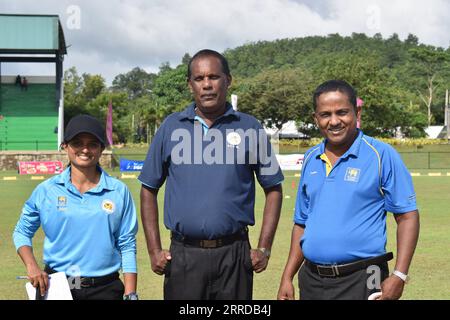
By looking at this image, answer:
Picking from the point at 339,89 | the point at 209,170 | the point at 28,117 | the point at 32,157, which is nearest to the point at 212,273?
the point at 209,170

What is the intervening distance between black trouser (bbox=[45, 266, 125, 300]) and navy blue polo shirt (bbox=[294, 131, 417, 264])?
1252 millimetres

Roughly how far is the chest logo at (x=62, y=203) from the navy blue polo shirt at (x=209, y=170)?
682mm

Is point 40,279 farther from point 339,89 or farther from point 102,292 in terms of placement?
point 339,89

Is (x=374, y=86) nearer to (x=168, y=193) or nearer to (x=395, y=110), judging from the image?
(x=395, y=110)

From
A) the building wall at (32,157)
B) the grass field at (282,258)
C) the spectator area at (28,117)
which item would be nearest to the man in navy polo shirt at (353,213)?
the grass field at (282,258)

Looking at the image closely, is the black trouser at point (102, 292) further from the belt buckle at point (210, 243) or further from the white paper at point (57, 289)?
the belt buckle at point (210, 243)

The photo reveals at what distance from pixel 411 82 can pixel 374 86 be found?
3638 centimetres

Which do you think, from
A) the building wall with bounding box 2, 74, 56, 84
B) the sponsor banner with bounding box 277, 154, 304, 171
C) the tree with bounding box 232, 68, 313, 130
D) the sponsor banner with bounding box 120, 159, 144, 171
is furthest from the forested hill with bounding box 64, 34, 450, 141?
the sponsor banner with bounding box 277, 154, 304, 171

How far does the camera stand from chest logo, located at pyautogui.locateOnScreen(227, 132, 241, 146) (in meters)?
4.59

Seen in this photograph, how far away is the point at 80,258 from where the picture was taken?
420 centimetres

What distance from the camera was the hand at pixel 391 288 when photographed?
4016 mm

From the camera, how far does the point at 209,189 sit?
14.6ft

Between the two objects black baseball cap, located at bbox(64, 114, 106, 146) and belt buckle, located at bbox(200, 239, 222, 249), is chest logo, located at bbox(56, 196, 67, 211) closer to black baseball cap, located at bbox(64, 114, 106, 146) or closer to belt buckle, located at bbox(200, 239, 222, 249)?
black baseball cap, located at bbox(64, 114, 106, 146)

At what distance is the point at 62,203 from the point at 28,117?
4307 centimetres
